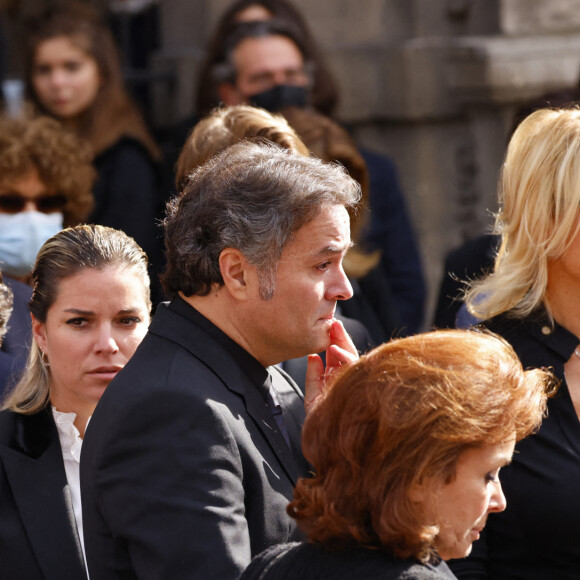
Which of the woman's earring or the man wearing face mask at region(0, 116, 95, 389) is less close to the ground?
the man wearing face mask at region(0, 116, 95, 389)

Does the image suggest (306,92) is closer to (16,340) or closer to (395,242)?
(395,242)

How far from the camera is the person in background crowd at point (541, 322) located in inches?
107

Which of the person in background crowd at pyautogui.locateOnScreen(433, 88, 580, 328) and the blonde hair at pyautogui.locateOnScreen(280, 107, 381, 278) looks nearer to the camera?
the person in background crowd at pyautogui.locateOnScreen(433, 88, 580, 328)

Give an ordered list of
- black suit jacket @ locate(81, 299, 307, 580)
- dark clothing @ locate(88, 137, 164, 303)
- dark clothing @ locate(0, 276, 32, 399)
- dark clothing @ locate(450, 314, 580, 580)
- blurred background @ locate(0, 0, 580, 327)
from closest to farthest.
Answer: black suit jacket @ locate(81, 299, 307, 580)
dark clothing @ locate(450, 314, 580, 580)
dark clothing @ locate(0, 276, 32, 399)
dark clothing @ locate(88, 137, 164, 303)
blurred background @ locate(0, 0, 580, 327)

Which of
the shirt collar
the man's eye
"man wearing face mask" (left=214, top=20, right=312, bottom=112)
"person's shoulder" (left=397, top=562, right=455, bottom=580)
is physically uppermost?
"man wearing face mask" (left=214, top=20, right=312, bottom=112)

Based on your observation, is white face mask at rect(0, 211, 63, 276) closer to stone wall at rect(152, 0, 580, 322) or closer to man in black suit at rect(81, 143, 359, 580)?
man in black suit at rect(81, 143, 359, 580)

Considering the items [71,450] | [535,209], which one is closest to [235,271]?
[71,450]

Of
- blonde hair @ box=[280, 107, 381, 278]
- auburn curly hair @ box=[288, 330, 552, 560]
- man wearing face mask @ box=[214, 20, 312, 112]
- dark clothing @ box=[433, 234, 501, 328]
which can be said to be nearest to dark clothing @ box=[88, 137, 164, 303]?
man wearing face mask @ box=[214, 20, 312, 112]

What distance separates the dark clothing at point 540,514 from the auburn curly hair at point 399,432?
781 millimetres

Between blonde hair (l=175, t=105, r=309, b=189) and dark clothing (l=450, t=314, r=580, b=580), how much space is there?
114 centimetres

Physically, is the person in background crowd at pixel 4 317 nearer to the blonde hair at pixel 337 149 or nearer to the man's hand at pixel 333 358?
the man's hand at pixel 333 358

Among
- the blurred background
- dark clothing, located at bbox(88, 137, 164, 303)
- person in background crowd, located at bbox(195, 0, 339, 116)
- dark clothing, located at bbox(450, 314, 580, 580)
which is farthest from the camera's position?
the blurred background

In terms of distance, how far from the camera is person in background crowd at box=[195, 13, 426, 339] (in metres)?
4.73

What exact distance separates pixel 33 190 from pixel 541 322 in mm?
1963
